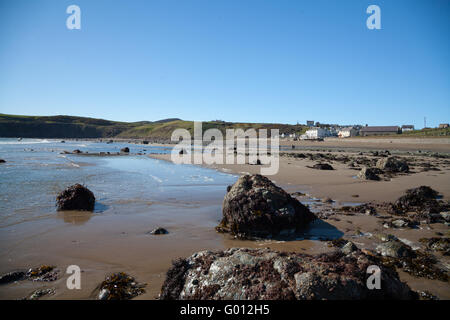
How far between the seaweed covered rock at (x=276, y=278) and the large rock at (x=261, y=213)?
110 inches

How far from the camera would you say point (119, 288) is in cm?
384

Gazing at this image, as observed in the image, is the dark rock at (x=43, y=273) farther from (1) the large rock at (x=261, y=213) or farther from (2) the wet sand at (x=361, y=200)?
(1) the large rock at (x=261, y=213)

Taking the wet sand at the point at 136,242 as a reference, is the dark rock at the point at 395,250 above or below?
above

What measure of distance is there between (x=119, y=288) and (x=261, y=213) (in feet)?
11.3

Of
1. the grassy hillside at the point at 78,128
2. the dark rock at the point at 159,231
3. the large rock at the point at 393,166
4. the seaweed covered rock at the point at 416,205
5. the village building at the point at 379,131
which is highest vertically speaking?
the grassy hillside at the point at 78,128

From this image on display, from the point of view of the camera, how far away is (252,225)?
6211 millimetres

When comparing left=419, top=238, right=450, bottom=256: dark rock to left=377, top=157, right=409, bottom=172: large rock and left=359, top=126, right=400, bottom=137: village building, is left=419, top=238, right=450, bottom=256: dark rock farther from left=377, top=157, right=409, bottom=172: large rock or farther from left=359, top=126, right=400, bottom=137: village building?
left=359, top=126, right=400, bottom=137: village building

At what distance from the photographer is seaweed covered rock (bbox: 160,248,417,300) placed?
8.92 ft

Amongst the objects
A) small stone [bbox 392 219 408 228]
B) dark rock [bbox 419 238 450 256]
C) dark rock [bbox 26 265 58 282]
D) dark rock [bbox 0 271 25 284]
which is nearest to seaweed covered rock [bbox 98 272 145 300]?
dark rock [bbox 26 265 58 282]

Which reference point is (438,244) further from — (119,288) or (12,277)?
(12,277)

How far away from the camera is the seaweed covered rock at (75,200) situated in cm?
826

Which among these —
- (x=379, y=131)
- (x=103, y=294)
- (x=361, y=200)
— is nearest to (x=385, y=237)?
(x=361, y=200)

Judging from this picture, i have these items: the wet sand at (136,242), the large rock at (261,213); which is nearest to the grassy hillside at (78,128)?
the wet sand at (136,242)

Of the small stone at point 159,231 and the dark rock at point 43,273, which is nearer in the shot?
the dark rock at point 43,273
